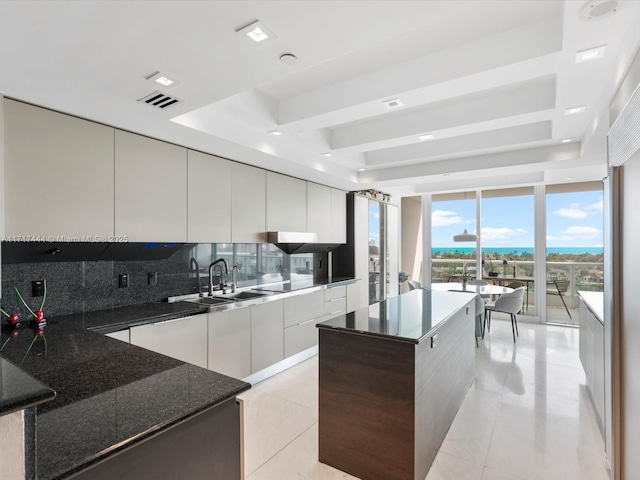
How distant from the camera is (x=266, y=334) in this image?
3654mm

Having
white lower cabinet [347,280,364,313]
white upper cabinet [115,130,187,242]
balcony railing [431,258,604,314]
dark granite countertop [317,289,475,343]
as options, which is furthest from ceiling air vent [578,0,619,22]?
balcony railing [431,258,604,314]

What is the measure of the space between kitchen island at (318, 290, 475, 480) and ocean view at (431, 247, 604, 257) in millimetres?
4863

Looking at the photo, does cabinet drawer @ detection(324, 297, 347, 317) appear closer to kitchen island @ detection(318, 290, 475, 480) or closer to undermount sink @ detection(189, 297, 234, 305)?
undermount sink @ detection(189, 297, 234, 305)

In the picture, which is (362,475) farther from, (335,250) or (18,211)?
(335,250)

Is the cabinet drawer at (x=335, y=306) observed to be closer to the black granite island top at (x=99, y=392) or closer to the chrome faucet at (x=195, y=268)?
the chrome faucet at (x=195, y=268)

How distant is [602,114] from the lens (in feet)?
8.33

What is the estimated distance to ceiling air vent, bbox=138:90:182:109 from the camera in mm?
2074

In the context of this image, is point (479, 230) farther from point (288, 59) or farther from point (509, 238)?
point (288, 59)

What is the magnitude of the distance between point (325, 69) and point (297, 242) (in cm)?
212

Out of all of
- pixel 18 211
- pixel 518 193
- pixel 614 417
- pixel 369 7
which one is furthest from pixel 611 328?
pixel 518 193

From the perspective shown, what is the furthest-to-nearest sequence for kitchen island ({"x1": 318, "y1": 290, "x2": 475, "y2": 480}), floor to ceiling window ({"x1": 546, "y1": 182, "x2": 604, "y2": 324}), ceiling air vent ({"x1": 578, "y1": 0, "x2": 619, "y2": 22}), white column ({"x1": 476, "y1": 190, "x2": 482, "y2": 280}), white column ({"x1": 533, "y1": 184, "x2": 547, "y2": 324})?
white column ({"x1": 476, "y1": 190, "x2": 482, "y2": 280}) < white column ({"x1": 533, "y1": 184, "x2": 547, "y2": 324}) < floor to ceiling window ({"x1": 546, "y1": 182, "x2": 604, "y2": 324}) < kitchen island ({"x1": 318, "y1": 290, "x2": 475, "y2": 480}) < ceiling air vent ({"x1": 578, "y1": 0, "x2": 619, "y2": 22})

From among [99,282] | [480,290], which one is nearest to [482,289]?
[480,290]

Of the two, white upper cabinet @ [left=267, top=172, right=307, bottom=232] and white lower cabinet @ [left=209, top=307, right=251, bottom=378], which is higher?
white upper cabinet @ [left=267, top=172, right=307, bottom=232]

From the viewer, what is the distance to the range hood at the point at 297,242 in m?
3.90
